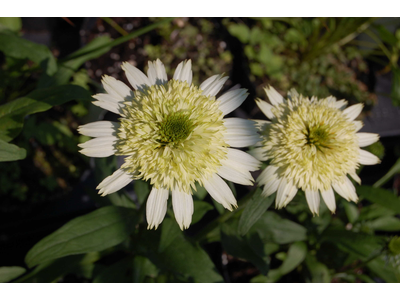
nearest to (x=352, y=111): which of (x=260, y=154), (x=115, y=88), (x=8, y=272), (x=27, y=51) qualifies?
(x=260, y=154)

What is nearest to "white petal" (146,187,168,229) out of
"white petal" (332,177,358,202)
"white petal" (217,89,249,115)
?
"white petal" (217,89,249,115)

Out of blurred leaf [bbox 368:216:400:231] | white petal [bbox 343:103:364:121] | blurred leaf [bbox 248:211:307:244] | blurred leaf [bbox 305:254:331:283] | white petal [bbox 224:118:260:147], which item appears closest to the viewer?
white petal [bbox 224:118:260:147]

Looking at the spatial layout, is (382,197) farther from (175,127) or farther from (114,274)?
(114,274)

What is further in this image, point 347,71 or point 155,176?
point 347,71

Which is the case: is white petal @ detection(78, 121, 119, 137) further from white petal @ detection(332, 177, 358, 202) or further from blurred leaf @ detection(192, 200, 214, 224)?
white petal @ detection(332, 177, 358, 202)

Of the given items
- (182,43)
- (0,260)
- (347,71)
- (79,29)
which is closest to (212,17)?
(182,43)

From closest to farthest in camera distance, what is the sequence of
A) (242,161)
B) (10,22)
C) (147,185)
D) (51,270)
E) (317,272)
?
(242,161) → (147,185) → (51,270) → (317,272) → (10,22)

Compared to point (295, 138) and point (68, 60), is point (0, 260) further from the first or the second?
point (295, 138)
